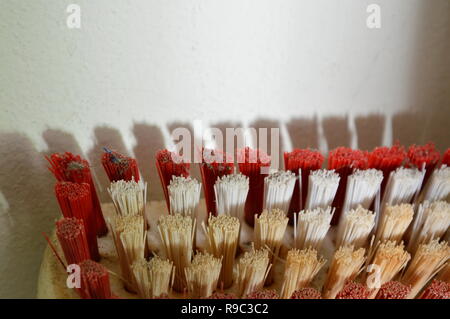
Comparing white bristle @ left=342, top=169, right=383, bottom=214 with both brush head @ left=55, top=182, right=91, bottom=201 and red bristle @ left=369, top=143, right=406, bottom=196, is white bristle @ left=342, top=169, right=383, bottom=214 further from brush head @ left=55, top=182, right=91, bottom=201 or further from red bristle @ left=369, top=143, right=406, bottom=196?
brush head @ left=55, top=182, right=91, bottom=201

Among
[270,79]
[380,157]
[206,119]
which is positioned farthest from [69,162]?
[380,157]

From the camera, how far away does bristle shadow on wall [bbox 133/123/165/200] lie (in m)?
0.79

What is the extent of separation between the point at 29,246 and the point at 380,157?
2.00 feet

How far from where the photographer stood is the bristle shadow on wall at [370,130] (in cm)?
87

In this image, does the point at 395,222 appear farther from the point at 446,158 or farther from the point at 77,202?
the point at 77,202

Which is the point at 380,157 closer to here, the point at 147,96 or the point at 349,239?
the point at 349,239

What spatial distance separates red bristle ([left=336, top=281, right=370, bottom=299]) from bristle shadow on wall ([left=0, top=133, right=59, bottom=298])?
499mm

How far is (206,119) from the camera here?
0.80 m

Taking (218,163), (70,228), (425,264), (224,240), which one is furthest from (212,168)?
(425,264)

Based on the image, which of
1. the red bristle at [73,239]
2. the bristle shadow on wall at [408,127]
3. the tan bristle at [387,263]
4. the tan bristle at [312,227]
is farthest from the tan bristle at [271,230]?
the bristle shadow on wall at [408,127]

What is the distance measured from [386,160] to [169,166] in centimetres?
34

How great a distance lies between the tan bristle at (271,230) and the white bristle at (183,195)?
0.10 m

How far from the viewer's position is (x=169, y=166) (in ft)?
2.36
